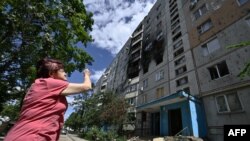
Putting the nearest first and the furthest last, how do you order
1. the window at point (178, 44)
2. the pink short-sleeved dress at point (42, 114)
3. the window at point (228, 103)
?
the pink short-sleeved dress at point (42, 114), the window at point (228, 103), the window at point (178, 44)

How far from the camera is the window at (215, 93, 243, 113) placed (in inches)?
614

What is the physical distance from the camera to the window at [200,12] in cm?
2291

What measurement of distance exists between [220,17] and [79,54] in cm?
1626

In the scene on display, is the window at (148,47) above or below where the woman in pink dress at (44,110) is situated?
above

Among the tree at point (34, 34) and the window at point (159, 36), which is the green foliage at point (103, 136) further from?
the window at point (159, 36)

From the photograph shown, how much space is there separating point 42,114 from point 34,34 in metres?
6.64

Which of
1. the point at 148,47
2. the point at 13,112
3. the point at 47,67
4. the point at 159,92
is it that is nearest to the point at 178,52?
the point at 159,92

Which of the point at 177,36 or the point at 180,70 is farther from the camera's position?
the point at 177,36

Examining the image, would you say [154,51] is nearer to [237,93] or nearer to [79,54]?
[237,93]

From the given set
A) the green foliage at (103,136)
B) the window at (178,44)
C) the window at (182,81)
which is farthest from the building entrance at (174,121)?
the window at (178,44)

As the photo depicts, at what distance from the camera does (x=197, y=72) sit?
21016 millimetres

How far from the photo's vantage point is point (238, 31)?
17078 millimetres

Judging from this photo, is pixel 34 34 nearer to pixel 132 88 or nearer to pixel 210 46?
pixel 210 46

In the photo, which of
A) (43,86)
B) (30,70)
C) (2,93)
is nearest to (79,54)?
(30,70)
